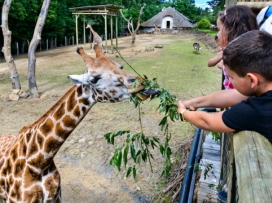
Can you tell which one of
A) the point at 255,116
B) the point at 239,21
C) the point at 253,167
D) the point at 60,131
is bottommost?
the point at 60,131

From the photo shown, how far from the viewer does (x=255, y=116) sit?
129 cm

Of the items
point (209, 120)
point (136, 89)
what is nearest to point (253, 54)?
point (209, 120)

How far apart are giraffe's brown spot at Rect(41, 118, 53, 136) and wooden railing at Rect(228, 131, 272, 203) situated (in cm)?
174

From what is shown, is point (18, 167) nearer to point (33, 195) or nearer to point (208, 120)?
point (33, 195)

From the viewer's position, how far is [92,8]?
61.5 feet

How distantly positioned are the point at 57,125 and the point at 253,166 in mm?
1917

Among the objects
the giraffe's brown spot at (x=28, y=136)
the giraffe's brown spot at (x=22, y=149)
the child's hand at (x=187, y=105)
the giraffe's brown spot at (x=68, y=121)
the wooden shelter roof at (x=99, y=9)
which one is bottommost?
the giraffe's brown spot at (x=22, y=149)

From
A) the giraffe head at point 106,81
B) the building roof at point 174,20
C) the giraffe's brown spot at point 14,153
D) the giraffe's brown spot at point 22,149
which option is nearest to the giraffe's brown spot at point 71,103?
the giraffe head at point 106,81

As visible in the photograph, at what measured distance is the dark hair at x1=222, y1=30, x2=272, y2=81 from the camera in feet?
4.38

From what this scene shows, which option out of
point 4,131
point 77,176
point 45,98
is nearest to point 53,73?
point 45,98

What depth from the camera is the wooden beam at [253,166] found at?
896 millimetres

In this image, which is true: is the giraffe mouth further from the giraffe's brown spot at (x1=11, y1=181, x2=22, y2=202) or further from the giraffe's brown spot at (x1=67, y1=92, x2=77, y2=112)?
the giraffe's brown spot at (x1=11, y1=181, x2=22, y2=202)

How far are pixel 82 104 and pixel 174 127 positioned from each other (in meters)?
4.01

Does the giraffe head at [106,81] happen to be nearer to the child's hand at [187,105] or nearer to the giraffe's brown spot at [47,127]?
the giraffe's brown spot at [47,127]
